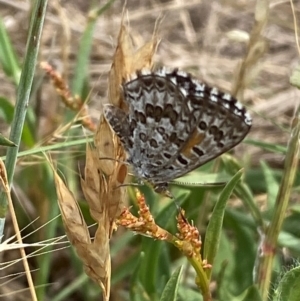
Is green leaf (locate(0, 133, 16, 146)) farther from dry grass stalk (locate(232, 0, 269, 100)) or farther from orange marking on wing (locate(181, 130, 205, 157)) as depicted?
dry grass stalk (locate(232, 0, 269, 100))

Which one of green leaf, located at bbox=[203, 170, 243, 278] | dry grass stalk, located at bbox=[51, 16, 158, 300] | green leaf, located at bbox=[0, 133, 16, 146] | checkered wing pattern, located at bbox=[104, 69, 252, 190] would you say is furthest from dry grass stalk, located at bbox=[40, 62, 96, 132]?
green leaf, located at bbox=[0, 133, 16, 146]

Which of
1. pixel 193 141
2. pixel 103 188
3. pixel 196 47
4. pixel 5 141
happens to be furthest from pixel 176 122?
pixel 196 47

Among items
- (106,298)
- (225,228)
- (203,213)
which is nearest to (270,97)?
(225,228)

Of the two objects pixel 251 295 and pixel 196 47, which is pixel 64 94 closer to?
pixel 251 295

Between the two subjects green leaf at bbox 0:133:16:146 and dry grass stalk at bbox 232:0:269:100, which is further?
dry grass stalk at bbox 232:0:269:100

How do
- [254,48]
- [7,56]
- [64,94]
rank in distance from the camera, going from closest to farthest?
[64,94] < [254,48] < [7,56]

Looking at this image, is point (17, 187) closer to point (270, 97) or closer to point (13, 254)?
point (13, 254)

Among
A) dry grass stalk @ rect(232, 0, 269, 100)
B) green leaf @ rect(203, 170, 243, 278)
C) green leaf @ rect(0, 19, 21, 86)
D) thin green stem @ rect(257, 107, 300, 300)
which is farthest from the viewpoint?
green leaf @ rect(0, 19, 21, 86)

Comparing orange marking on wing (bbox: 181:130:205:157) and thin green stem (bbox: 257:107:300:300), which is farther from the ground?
orange marking on wing (bbox: 181:130:205:157)
